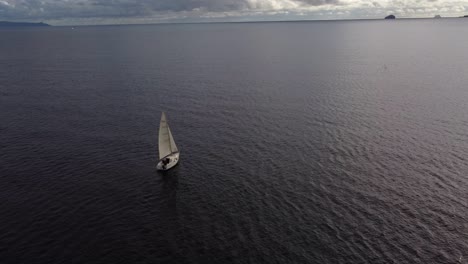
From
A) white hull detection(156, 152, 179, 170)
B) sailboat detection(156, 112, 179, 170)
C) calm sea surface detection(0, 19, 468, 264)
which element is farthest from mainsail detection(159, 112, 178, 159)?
calm sea surface detection(0, 19, 468, 264)

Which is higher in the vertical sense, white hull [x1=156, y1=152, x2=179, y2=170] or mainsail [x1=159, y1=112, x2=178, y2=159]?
mainsail [x1=159, y1=112, x2=178, y2=159]

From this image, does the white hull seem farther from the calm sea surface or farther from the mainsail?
the calm sea surface

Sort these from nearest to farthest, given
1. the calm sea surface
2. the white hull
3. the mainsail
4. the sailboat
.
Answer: the calm sea surface → the white hull → the sailboat → the mainsail

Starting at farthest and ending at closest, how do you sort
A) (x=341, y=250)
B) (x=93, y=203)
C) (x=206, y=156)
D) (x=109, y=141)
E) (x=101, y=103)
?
(x=101, y=103), (x=109, y=141), (x=206, y=156), (x=93, y=203), (x=341, y=250)

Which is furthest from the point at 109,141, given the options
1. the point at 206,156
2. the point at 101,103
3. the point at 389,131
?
the point at 389,131

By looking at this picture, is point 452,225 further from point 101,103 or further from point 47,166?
point 101,103

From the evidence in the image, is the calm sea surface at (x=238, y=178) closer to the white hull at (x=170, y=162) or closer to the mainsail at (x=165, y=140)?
the white hull at (x=170, y=162)

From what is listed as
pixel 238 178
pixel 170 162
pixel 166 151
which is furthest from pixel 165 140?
pixel 238 178

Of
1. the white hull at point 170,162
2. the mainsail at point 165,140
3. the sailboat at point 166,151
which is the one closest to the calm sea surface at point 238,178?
the white hull at point 170,162
